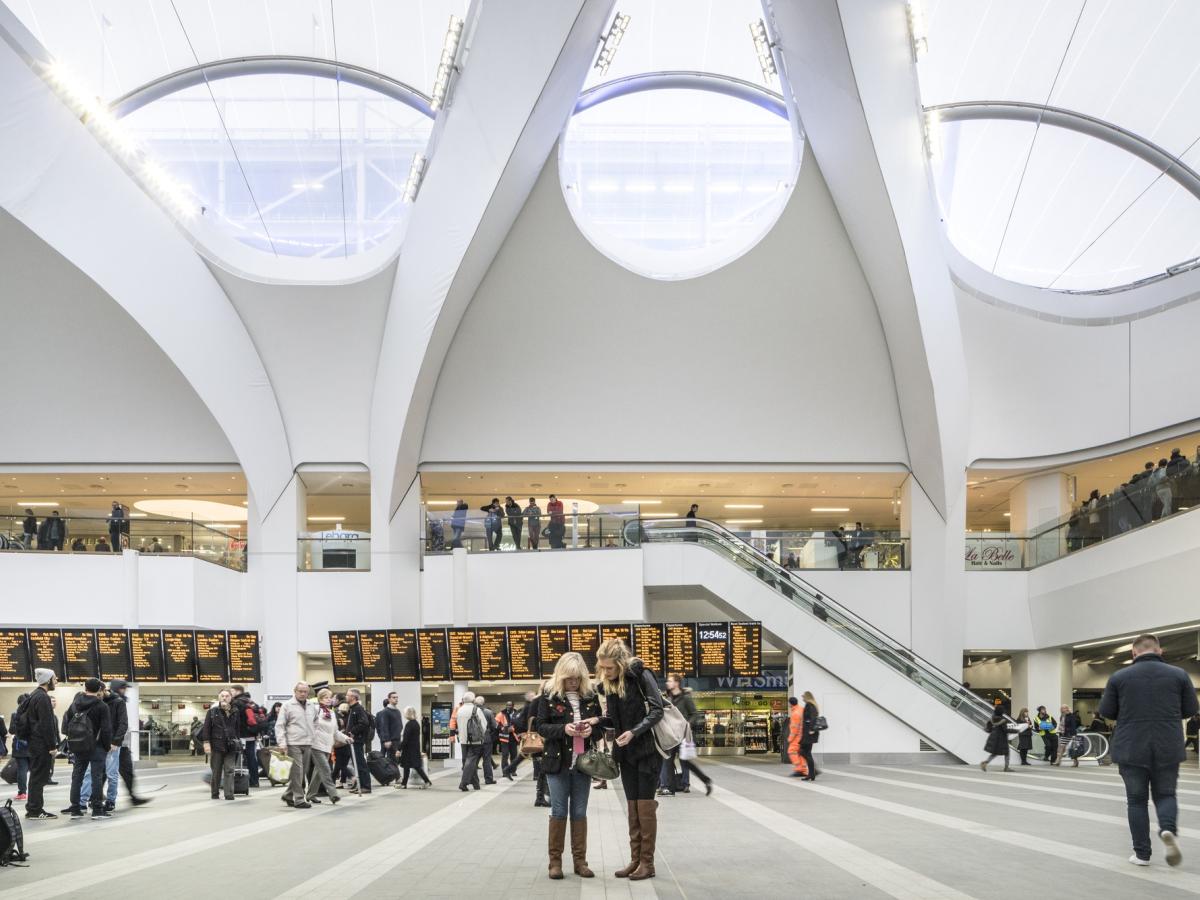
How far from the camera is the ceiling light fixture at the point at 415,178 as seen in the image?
25.4m

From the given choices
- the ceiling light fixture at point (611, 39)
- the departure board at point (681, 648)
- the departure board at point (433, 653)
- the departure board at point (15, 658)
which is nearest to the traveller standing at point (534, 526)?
the departure board at point (433, 653)

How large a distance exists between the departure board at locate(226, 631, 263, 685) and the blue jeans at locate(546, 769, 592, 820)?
2027 centimetres

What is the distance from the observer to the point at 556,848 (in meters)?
7.97

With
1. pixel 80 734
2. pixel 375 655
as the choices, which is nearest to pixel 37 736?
pixel 80 734

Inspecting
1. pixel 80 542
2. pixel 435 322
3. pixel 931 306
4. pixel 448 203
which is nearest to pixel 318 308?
pixel 435 322

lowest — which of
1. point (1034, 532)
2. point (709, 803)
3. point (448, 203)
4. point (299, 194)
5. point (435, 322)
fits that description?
point (709, 803)

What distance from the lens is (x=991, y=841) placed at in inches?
380

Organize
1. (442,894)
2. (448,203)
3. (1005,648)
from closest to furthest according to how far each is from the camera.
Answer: (442,894)
(448,203)
(1005,648)

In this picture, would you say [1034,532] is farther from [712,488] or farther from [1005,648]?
[712,488]

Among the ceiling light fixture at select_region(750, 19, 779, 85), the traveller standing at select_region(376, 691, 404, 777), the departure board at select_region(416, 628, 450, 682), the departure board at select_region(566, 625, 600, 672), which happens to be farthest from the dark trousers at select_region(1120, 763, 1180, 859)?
the departure board at select_region(416, 628, 450, 682)

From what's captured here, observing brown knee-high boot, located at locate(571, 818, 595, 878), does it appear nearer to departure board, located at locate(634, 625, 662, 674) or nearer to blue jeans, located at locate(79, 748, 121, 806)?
blue jeans, located at locate(79, 748, 121, 806)

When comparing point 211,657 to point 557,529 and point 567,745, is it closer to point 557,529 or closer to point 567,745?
point 557,529

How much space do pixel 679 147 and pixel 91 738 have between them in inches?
873

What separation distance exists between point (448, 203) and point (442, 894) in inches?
742
